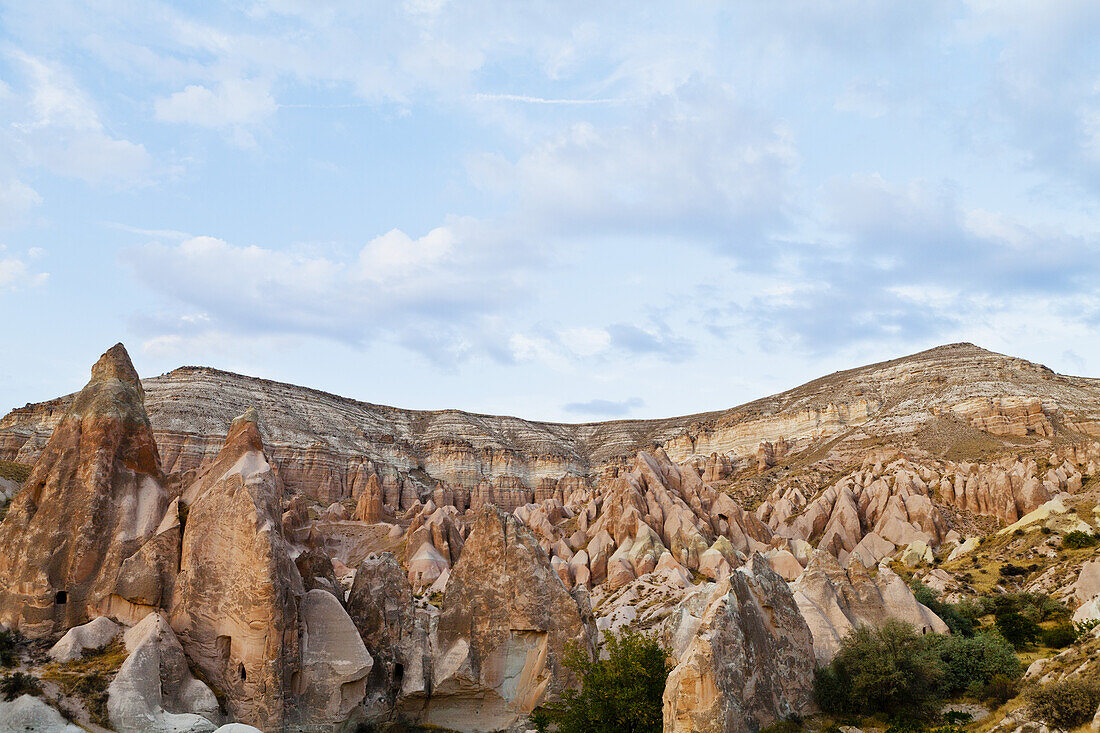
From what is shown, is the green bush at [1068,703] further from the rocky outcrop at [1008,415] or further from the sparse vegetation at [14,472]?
the rocky outcrop at [1008,415]

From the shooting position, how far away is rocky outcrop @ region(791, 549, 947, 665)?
29812mm

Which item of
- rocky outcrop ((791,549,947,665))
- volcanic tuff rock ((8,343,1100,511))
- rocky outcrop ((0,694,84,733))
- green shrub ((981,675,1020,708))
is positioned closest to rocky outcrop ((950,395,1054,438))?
volcanic tuff rock ((8,343,1100,511))

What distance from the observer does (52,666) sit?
73.5 feet

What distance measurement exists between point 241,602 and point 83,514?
23.4 feet

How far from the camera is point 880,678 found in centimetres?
2580

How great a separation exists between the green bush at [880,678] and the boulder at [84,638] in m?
23.2

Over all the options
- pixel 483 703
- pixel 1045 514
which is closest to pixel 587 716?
pixel 483 703

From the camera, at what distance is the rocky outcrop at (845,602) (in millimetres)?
29812

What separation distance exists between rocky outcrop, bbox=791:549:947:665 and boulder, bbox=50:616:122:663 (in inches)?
954

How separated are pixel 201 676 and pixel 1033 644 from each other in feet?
114

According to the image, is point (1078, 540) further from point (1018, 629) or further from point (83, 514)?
point (83, 514)

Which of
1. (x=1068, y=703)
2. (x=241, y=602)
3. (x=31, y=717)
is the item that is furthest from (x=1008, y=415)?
(x=31, y=717)

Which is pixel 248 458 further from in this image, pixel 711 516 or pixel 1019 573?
pixel 1019 573

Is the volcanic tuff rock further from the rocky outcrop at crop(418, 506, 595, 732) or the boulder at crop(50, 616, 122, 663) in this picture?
the boulder at crop(50, 616, 122, 663)
